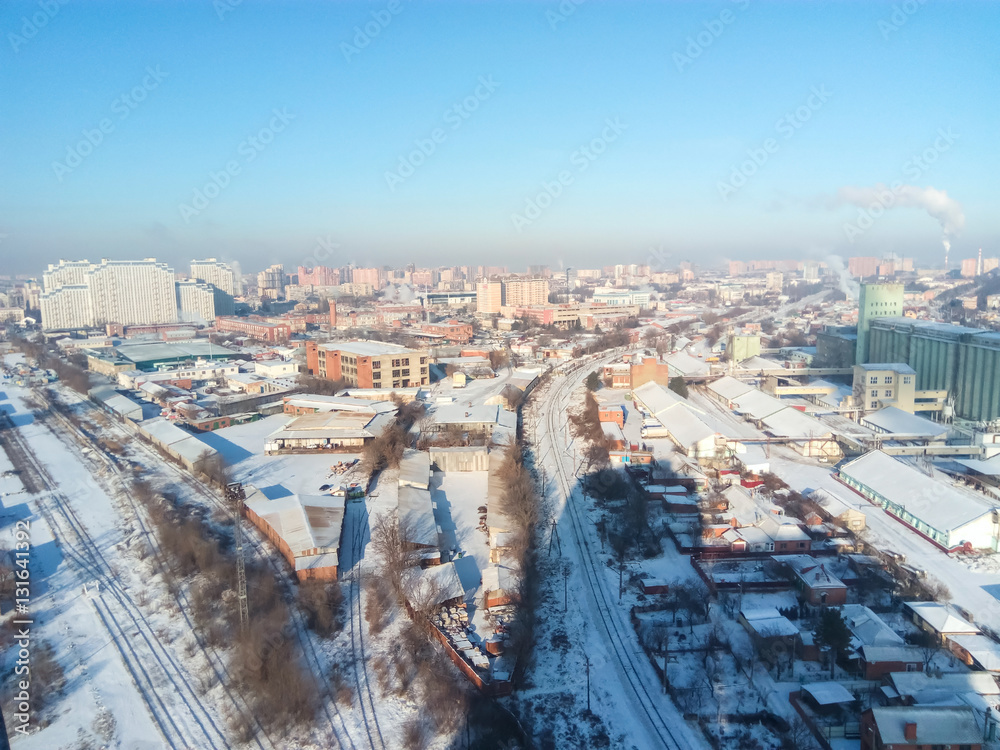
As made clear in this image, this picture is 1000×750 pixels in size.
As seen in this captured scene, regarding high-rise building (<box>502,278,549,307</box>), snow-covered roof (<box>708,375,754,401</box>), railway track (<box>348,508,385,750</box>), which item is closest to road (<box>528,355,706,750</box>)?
railway track (<box>348,508,385,750</box>)

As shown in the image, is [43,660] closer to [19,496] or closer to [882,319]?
[19,496]

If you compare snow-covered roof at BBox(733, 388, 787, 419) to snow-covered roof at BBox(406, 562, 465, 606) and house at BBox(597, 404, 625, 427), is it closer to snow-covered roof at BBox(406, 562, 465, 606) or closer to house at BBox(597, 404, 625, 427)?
house at BBox(597, 404, 625, 427)

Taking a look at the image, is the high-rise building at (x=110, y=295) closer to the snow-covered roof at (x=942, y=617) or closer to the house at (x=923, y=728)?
the snow-covered roof at (x=942, y=617)

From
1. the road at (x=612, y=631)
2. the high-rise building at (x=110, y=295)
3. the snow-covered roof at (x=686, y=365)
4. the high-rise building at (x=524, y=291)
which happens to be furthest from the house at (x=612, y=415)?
the high-rise building at (x=110, y=295)

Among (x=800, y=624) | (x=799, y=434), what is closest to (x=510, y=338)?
(x=799, y=434)

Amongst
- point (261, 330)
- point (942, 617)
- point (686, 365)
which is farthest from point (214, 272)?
point (942, 617)
